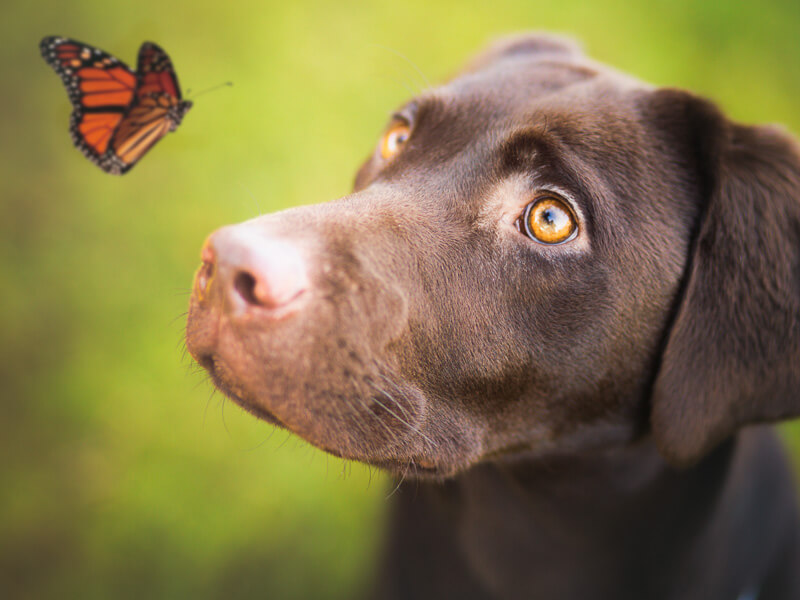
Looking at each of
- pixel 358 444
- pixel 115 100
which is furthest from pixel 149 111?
pixel 358 444

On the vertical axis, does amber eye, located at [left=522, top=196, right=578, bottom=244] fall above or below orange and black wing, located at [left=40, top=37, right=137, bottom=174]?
A: above

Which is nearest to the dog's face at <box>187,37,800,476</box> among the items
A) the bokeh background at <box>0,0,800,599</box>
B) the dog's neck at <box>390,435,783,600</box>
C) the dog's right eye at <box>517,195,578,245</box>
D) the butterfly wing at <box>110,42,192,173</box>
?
the dog's right eye at <box>517,195,578,245</box>

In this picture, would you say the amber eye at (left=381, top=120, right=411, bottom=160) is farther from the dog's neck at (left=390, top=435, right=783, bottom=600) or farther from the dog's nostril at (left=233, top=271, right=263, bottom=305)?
the dog's neck at (left=390, top=435, right=783, bottom=600)

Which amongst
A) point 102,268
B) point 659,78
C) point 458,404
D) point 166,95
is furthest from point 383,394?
point 659,78

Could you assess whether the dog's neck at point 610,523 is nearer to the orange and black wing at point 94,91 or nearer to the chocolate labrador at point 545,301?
the chocolate labrador at point 545,301

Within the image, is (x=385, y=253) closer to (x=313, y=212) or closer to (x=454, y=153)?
(x=313, y=212)

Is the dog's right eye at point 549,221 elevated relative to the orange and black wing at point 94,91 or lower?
elevated

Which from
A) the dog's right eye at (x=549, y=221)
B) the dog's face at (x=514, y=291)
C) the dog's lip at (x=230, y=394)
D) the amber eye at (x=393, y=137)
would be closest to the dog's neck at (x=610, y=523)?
the dog's face at (x=514, y=291)
